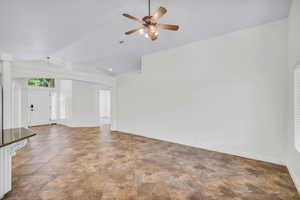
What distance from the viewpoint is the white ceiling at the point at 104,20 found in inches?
103

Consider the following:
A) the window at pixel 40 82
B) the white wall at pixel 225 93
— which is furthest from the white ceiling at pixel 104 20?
the window at pixel 40 82

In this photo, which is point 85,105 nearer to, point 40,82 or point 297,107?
point 40,82

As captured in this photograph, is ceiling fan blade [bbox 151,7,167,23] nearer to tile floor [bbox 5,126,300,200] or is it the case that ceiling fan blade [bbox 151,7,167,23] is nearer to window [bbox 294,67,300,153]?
window [bbox 294,67,300,153]

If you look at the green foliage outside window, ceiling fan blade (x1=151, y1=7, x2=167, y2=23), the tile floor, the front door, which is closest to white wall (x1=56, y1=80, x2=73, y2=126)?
the green foliage outside window

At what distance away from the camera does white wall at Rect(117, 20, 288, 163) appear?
10.2 ft

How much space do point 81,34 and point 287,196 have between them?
529cm

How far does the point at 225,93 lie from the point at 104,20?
11.7 ft

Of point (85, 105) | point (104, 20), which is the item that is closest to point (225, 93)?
point (104, 20)

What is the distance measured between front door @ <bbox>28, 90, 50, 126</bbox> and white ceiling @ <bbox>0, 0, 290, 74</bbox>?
15.8ft

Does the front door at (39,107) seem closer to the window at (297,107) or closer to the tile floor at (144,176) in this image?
the tile floor at (144,176)

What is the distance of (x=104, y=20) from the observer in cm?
325

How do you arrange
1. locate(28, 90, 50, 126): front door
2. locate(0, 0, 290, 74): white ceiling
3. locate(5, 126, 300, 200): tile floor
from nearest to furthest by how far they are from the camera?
locate(5, 126, 300, 200): tile floor
locate(0, 0, 290, 74): white ceiling
locate(28, 90, 50, 126): front door

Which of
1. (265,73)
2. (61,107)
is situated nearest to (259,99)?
(265,73)

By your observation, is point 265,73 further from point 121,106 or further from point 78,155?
point 121,106
